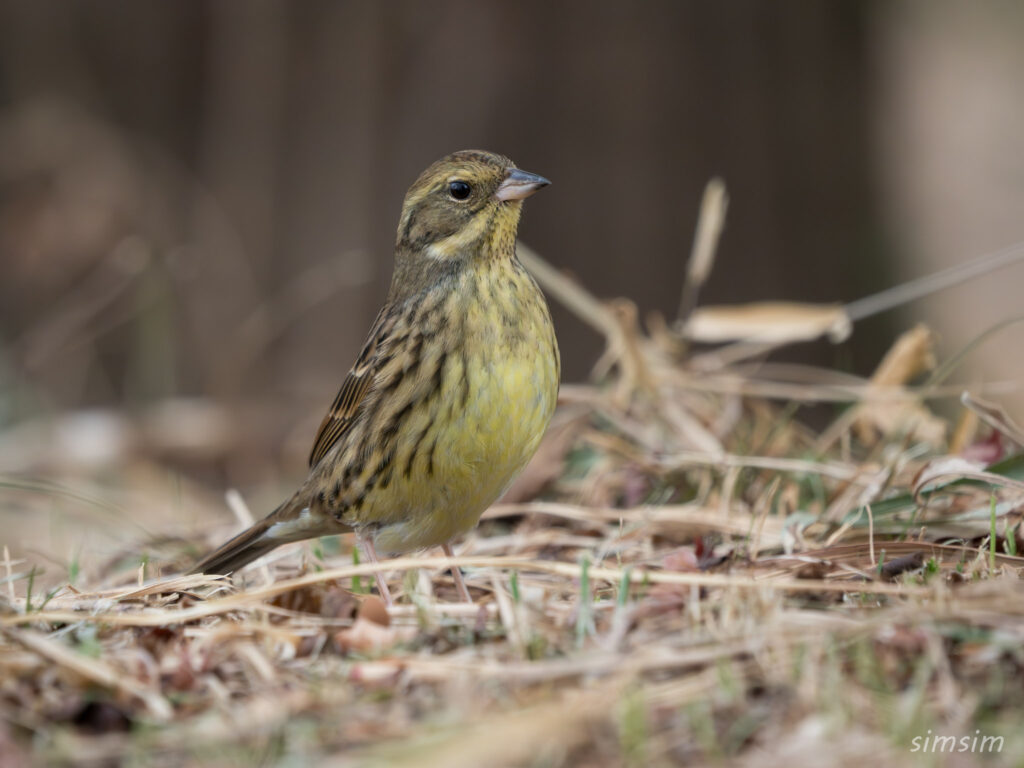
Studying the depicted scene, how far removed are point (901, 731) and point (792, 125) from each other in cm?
686

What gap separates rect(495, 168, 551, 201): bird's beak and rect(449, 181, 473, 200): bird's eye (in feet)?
0.33

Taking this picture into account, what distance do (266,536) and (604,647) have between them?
6.19 feet

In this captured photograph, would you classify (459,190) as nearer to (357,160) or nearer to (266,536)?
(266,536)

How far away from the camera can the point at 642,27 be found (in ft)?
26.1

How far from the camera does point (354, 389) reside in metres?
4.05

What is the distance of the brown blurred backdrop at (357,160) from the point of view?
7.91 meters

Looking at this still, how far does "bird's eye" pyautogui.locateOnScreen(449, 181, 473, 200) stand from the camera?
4.02 m

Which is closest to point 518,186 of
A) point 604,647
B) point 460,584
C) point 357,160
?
point 460,584

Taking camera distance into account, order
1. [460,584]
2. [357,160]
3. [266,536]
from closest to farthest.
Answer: [460,584] → [266,536] → [357,160]

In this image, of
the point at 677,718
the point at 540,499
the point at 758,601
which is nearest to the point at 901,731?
the point at 677,718

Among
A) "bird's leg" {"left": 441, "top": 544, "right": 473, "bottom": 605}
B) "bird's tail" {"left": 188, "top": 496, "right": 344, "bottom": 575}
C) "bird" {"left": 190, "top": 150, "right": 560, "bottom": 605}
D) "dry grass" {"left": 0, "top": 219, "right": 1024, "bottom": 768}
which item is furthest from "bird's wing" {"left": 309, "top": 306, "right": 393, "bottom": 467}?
"bird's leg" {"left": 441, "top": 544, "right": 473, "bottom": 605}

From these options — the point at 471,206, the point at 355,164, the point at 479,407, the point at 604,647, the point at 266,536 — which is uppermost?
the point at 355,164

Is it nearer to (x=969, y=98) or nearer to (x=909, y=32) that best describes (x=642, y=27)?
(x=909, y=32)

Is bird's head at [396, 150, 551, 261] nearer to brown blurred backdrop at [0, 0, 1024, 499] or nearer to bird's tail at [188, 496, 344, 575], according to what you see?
bird's tail at [188, 496, 344, 575]
